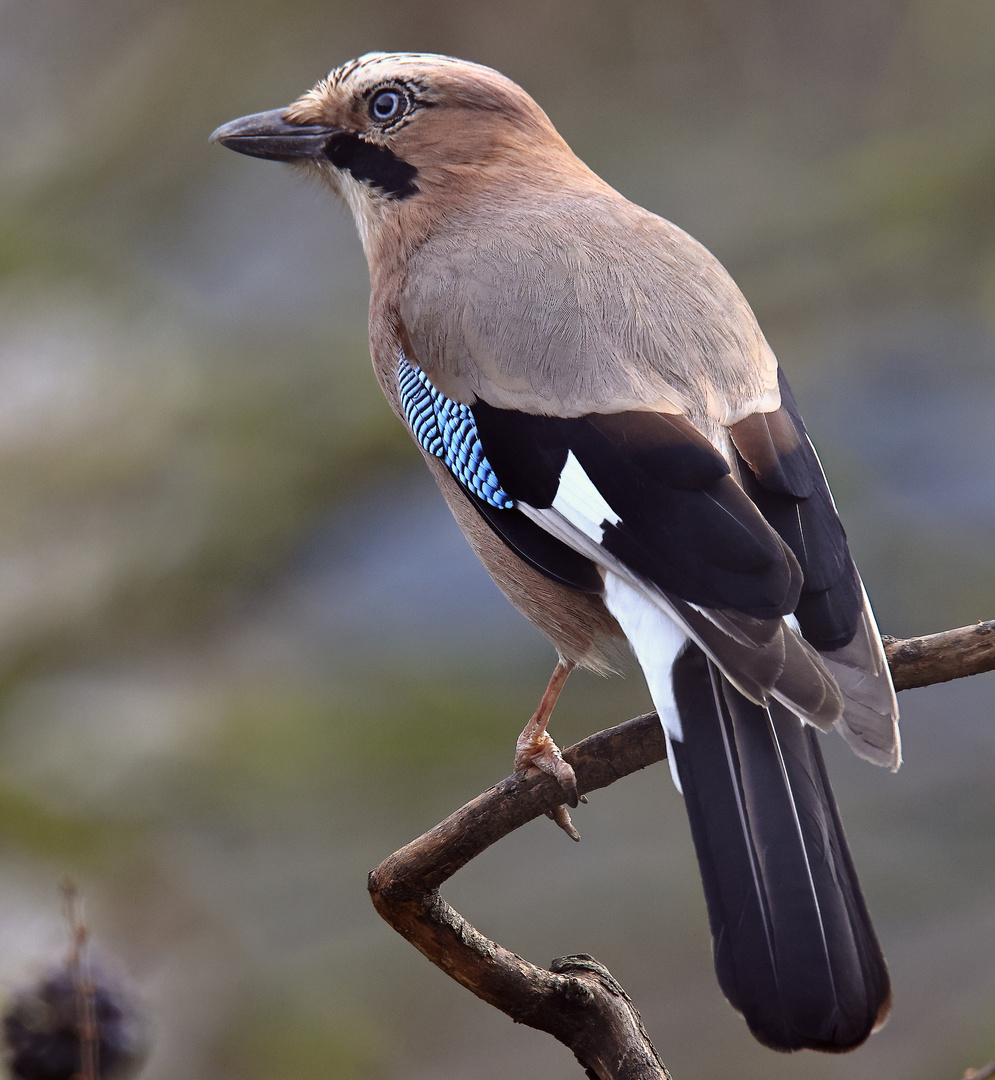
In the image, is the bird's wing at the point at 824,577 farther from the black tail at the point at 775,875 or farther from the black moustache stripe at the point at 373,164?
the black moustache stripe at the point at 373,164

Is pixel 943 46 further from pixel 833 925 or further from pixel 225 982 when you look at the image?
Result: pixel 833 925

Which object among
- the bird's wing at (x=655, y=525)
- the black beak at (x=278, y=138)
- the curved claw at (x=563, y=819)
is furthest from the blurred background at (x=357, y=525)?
the bird's wing at (x=655, y=525)

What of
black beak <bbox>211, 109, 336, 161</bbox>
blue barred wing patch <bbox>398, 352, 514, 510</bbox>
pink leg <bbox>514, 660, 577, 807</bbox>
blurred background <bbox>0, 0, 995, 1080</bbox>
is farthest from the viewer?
blurred background <bbox>0, 0, 995, 1080</bbox>

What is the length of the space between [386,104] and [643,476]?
119 cm

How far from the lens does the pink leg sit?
5.86ft

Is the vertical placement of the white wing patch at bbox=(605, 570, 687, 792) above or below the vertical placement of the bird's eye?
below

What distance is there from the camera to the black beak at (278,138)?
261 centimetres

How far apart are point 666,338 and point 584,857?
358 centimetres

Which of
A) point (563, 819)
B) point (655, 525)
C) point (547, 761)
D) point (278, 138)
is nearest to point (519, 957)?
point (547, 761)

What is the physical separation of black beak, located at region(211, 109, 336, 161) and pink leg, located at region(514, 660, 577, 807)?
1.21 metres

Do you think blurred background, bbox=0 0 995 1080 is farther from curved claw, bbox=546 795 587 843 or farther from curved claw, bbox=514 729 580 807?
curved claw, bbox=514 729 580 807

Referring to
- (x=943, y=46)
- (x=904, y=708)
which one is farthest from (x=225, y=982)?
(x=943, y=46)

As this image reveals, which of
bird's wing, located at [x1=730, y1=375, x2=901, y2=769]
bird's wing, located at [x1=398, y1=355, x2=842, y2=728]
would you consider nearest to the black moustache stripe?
bird's wing, located at [x1=398, y1=355, x2=842, y2=728]

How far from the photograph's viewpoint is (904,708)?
496 cm
